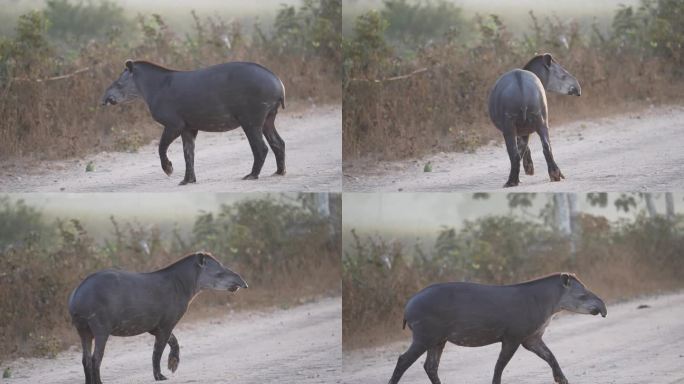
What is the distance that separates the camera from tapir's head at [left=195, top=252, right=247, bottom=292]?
605 inches

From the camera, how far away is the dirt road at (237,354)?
16250mm

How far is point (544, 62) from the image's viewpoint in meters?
15.8

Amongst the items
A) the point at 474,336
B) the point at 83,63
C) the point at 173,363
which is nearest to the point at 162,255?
the point at 173,363

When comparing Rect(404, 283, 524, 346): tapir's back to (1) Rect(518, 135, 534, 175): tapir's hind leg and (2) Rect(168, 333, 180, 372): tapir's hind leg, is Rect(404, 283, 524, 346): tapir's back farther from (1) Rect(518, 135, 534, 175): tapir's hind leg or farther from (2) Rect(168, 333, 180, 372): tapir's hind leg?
(2) Rect(168, 333, 180, 372): tapir's hind leg

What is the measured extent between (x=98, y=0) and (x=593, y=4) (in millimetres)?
→ 5777

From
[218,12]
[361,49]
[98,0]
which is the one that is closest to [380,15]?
[361,49]

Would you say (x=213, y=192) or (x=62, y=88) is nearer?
(x=213, y=192)

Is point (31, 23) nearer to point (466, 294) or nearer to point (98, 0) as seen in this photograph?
point (98, 0)

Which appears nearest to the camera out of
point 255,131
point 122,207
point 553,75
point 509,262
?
point 255,131

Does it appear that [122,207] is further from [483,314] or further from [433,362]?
[483,314]

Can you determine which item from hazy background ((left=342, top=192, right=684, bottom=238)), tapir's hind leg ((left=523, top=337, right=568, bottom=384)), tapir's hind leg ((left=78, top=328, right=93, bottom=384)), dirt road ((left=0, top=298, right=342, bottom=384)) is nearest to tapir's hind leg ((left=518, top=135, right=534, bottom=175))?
hazy background ((left=342, top=192, right=684, bottom=238))

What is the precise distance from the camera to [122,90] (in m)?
15.8

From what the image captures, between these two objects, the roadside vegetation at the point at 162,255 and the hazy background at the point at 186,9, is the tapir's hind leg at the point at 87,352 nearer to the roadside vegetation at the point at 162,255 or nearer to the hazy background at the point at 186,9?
the roadside vegetation at the point at 162,255

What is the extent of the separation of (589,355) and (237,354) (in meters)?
3.99
